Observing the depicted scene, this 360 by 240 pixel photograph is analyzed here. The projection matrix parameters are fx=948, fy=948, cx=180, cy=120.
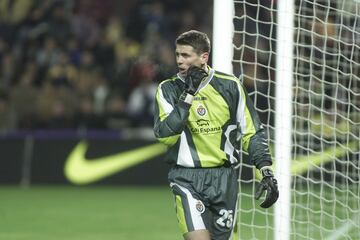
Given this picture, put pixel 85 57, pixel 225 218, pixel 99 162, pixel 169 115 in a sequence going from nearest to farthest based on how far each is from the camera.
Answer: pixel 169 115
pixel 225 218
pixel 99 162
pixel 85 57

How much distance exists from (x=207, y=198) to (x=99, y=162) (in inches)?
339

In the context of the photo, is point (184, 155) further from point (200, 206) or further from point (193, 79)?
point (193, 79)

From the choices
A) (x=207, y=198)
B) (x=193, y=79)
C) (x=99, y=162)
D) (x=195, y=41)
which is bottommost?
(x=99, y=162)

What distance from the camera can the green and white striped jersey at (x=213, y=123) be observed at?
19.6 feet

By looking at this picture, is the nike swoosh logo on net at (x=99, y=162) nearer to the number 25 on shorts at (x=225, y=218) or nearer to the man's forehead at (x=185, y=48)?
the number 25 on shorts at (x=225, y=218)

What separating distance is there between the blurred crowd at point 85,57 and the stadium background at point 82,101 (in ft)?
0.06

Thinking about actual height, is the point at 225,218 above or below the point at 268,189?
below

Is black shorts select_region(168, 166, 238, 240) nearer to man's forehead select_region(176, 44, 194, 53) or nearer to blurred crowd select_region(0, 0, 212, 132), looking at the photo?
man's forehead select_region(176, 44, 194, 53)

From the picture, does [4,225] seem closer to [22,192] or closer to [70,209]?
[70,209]

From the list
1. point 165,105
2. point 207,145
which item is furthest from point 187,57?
point 207,145

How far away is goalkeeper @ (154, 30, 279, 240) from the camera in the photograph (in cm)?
589

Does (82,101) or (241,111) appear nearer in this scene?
(241,111)

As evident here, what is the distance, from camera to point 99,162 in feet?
47.4

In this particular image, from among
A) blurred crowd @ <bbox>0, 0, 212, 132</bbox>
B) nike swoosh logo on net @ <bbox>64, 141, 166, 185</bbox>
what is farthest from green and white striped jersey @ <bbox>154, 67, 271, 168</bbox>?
nike swoosh logo on net @ <bbox>64, 141, 166, 185</bbox>
